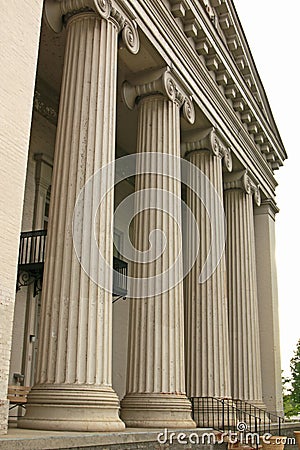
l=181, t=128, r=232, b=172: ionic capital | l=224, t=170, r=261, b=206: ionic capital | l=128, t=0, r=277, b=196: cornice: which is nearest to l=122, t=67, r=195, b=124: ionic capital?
l=128, t=0, r=277, b=196: cornice

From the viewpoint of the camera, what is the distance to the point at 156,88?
1384cm

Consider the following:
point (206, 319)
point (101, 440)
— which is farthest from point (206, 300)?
point (101, 440)

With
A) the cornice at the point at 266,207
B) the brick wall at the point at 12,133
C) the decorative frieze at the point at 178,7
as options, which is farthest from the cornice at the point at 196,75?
the brick wall at the point at 12,133

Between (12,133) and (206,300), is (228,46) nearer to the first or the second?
(206,300)

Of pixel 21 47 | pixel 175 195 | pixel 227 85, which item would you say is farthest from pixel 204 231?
pixel 21 47

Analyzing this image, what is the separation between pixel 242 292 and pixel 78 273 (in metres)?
10.7

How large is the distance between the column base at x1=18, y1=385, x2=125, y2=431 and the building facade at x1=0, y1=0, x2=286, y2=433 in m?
0.02

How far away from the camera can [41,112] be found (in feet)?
54.6

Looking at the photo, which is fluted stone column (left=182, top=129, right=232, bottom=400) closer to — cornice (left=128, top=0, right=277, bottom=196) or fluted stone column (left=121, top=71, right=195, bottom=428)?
cornice (left=128, top=0, right=277, bottom=196)

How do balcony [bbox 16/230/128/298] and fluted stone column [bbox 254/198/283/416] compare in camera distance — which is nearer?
balcony [bbox 16/230/128/298]

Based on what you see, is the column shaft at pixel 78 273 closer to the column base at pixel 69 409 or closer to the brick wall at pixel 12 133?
the column base at pixel 69 409

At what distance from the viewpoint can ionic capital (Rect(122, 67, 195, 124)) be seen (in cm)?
1378

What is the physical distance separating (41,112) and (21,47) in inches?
321

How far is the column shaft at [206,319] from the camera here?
1460cm
